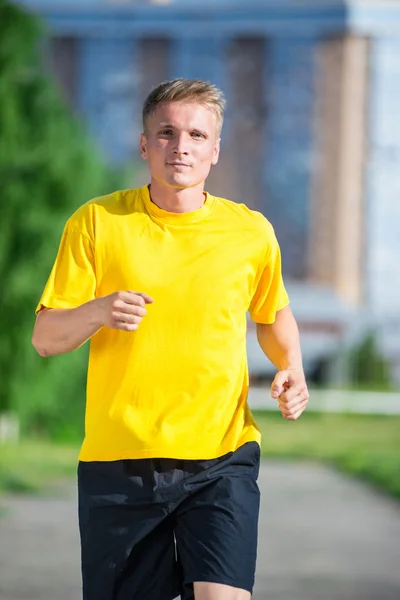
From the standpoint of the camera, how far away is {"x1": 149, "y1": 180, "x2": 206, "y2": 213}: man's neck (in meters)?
2.81

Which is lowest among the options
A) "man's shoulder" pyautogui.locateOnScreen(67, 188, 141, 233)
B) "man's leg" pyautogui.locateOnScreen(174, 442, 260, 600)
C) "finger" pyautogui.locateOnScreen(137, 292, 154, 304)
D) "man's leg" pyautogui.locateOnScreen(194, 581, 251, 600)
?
"man's leg" pyautogui.locateOnScreen(194, 581, 251, 600)

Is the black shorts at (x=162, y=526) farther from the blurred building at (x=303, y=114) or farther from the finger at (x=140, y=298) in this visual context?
the blurred building at (x=303, y=114)

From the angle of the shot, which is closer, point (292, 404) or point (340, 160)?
point (292, 404)

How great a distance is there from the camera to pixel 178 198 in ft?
9.21

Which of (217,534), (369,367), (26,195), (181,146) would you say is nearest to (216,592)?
(217,534)

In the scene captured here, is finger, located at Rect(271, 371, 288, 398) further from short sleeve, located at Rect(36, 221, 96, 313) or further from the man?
short sleeve, located at Rect(36, 221, 96, 313)

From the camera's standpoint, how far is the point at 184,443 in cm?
273

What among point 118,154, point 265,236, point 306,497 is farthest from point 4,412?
point 118,154

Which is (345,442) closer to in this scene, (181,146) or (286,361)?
(286,361)

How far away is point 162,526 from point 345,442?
52.3 ft

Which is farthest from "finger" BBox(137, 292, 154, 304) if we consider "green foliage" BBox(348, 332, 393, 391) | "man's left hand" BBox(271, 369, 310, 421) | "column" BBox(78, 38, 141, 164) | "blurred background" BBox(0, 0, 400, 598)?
"column" BBox(78, 38, 141, 164)

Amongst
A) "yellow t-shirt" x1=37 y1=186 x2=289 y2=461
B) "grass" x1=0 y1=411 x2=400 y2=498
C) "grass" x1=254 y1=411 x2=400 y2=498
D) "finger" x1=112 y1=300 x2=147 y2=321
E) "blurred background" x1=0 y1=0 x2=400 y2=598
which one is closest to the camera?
"finger" x1=112 y1=300 x2=147 y2=321

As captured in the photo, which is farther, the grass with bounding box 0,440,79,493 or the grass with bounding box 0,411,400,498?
the grass with bounding box 0,411,400,498

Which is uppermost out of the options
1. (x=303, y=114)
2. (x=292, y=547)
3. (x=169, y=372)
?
(x=169, y=372)
